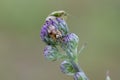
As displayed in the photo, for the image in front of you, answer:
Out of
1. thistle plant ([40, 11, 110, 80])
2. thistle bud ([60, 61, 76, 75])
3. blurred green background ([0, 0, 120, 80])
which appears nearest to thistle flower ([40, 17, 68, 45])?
thistle plant ([40, 11, 110, 80])

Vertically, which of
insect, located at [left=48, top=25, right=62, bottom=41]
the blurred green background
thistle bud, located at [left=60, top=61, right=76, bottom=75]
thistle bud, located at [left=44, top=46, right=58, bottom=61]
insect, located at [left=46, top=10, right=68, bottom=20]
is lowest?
thistle bud, located at [left=60, top=61, right=76, bottom=75]

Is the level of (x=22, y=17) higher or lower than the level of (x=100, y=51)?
higher

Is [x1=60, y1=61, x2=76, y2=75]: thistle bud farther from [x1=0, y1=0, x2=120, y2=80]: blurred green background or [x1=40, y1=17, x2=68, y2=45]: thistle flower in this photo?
[x1=0, y1=0, x2=120, y2=80]: blurred green background

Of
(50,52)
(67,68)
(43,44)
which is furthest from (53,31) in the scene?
(43,44)

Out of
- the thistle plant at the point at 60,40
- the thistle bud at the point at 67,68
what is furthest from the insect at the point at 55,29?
the thistle bud at the point at 67,68

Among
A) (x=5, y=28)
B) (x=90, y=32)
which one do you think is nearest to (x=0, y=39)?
(x=5, y=28)

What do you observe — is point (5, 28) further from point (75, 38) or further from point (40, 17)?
point (75, 38)

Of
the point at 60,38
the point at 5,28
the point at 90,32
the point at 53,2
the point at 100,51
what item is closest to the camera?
the point at 60,38
